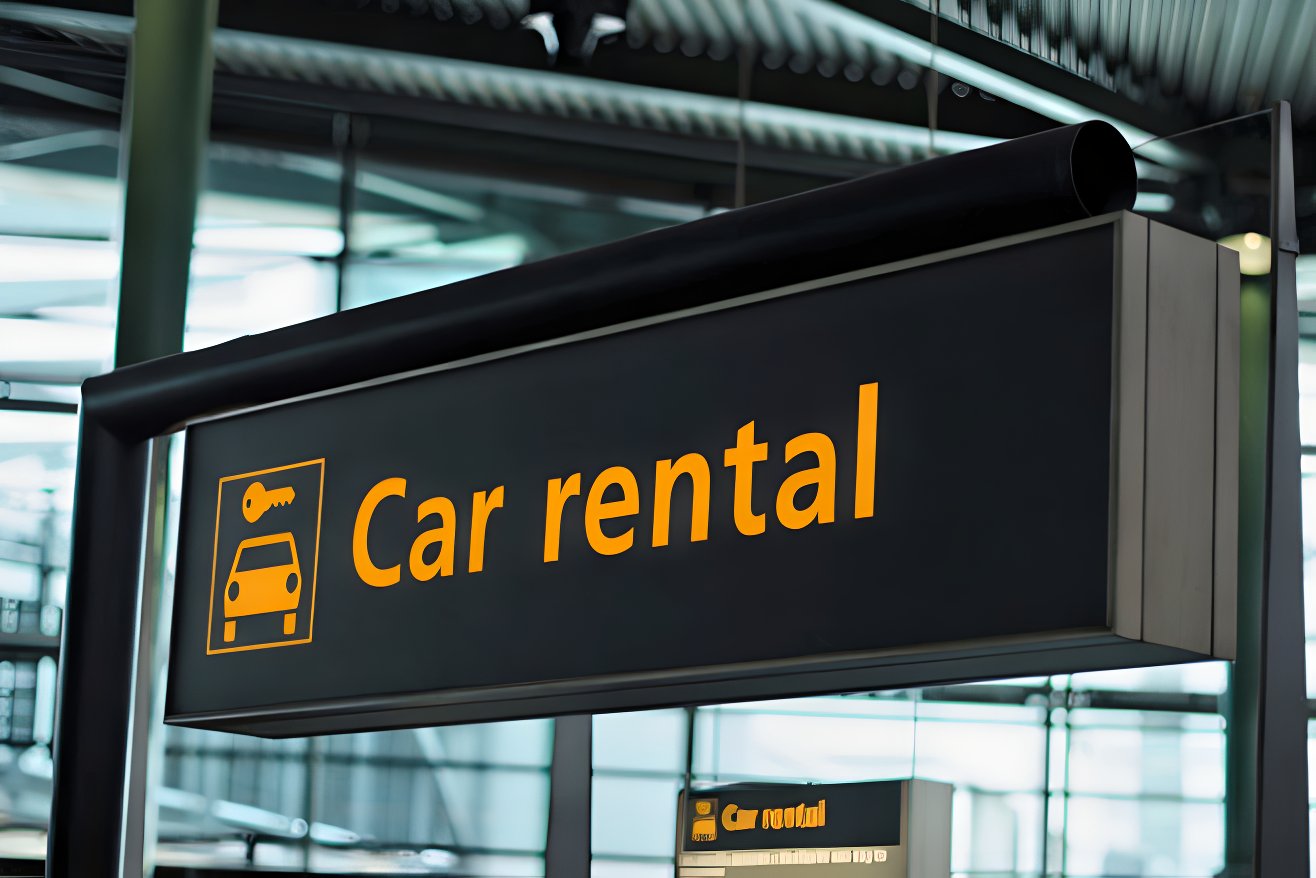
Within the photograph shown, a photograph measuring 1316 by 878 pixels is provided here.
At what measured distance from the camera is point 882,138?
31.6 feet

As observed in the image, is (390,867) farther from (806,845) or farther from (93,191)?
(806,845)

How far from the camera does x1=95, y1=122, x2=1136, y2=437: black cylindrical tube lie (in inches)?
43.3

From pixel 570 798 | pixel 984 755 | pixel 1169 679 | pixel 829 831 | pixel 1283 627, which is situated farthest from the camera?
pixel 984 755

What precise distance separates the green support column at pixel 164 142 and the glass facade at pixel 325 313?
2.03 meters

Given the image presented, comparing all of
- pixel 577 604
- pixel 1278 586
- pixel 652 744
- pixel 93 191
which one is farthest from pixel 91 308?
pixel 577 604

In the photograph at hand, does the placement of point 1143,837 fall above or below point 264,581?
below

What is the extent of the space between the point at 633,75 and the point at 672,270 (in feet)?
30.7

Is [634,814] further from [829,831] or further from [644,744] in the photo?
[829,831]

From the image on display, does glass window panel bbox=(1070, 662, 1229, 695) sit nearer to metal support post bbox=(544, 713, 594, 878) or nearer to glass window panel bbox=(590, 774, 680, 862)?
metal support post bbox=(544, 713, 594, 878)

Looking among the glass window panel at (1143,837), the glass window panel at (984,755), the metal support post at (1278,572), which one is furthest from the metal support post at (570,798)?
the glass window panel at (984,755)

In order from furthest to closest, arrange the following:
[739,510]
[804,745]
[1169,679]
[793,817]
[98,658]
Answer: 1. [804,745]
2. [793,817]
3. [1169,679]
4. [98,658]
5. [739,510]

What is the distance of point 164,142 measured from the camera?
6.73 meters

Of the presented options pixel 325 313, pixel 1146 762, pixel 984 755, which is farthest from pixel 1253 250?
pixel 325 313

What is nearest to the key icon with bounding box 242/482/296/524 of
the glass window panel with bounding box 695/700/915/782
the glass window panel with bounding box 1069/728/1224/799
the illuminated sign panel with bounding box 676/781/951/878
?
the glass window panel with bounding box 1069/728/1224/799
